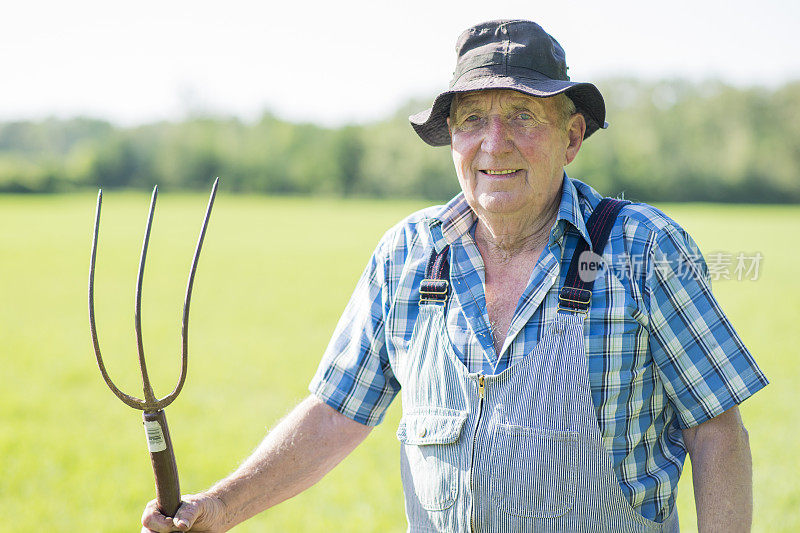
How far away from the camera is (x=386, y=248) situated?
7.86 feet

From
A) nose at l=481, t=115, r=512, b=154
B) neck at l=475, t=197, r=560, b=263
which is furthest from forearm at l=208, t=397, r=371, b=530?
nose at l=481, t=115, r=512, b=154

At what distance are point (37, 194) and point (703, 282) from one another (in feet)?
194

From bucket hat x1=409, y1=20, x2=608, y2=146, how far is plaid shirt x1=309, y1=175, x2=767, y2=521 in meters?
0.34

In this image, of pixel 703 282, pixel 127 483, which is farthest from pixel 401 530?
pixel 703 282

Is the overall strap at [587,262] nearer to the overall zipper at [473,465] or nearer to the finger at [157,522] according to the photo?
the overall zipper at [473,465]

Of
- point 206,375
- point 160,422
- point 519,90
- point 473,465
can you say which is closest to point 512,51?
point 519,90

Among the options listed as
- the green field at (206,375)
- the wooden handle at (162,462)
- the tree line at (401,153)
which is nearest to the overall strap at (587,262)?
the wooden handle at (162,462)

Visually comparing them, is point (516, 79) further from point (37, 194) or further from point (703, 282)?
point (37, 194)

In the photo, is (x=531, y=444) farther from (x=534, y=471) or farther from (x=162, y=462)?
(x=162, y=462)

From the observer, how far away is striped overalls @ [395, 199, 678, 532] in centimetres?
198

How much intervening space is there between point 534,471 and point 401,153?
244 feet

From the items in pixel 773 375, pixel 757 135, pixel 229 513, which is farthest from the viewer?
pixel 757 135

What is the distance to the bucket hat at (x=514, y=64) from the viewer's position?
2146 mm

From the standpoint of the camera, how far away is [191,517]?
1968 mm
